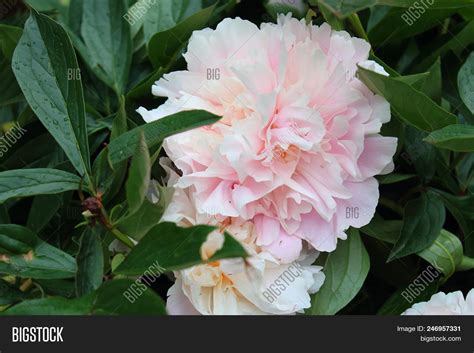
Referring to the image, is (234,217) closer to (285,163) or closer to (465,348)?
(285,163)

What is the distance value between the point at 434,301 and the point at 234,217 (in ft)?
0.48

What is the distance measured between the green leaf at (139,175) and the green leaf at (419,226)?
0.60 feet

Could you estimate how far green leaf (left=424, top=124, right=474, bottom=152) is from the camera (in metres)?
0.49

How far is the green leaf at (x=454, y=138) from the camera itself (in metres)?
0.49

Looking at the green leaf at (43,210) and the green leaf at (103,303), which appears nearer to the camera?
the green leaf at (103,303)

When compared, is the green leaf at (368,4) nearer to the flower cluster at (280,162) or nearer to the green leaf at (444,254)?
the flower cluster at (280,162)

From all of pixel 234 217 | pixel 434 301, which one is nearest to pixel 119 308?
pixel 234 217

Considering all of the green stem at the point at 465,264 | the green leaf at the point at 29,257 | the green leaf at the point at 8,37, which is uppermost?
the green leaf at the point at 8,37

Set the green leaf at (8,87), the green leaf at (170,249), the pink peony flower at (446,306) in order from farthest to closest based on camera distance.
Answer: the green leaf at (8,87)
the pink peony flower at (446,306)
the green leaf at (170,249)

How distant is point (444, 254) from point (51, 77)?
0.30m

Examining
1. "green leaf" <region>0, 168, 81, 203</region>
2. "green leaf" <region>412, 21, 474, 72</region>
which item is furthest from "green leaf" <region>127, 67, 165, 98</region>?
"green leaf" <region>412, 21, 474, 72</region>

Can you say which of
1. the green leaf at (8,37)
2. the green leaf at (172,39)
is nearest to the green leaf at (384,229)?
the green leaf at (172,39)

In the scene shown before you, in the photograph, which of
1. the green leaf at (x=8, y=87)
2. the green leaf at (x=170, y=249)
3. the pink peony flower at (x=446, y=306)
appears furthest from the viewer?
the green leaf at (x=8, y=87)

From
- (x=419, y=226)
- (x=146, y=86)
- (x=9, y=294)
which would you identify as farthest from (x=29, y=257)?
(x=419, y=226)
